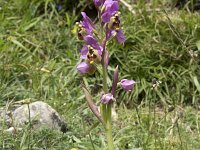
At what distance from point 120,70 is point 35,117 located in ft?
5.30

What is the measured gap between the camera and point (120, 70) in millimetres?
5113

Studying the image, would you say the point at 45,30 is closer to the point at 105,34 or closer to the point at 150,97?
the point at 150,97

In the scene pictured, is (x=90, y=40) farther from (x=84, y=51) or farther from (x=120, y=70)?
(x=120, y=70)

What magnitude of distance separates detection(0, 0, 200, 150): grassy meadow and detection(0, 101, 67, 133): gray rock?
0.39 ft

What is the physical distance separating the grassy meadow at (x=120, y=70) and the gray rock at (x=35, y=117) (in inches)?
4.7

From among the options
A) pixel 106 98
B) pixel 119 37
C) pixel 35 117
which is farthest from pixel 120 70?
pixel 106 98

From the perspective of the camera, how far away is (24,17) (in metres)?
5.70

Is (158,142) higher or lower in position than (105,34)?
lower

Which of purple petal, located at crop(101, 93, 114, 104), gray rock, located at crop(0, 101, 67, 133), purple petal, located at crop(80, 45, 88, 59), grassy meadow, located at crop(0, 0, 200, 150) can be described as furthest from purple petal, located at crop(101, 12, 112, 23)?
gray rock, located at crop(0, 101, 67, 133)

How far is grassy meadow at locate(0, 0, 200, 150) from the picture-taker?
12.6ft

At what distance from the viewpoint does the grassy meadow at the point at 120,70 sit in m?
3.85

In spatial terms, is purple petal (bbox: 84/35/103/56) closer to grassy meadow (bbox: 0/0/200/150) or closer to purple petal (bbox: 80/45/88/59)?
purple petal (bbox: 80/45/88/59)

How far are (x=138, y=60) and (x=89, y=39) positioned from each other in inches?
102

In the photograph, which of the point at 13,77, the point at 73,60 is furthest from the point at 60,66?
the point at 13,77
